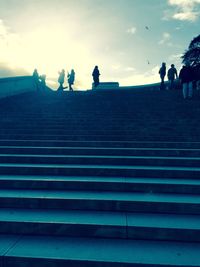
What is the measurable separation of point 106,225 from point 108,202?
54 cm

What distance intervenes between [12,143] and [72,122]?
242 cm

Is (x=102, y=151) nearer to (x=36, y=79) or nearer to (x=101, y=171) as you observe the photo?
(x=101, y=171)

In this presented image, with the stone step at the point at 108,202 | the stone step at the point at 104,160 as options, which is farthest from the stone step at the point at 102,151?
the stone step at the point at 108,202

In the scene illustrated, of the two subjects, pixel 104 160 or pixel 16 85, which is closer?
pixel 104 160

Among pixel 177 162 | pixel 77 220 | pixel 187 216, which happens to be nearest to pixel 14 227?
pixel 77 220

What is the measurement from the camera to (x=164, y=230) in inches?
122

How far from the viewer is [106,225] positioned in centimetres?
314

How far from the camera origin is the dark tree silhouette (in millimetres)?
38647

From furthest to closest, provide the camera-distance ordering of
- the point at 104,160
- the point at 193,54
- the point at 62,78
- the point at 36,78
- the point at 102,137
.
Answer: the point at 193,54, the point at 62,78, the point at 36,78, the point at 102,137, the point at 104,160

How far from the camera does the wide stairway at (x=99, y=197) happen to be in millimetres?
2830

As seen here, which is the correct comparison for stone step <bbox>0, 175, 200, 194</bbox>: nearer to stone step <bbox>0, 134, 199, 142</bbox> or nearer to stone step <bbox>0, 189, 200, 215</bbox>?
stone step <bbox>0, 189, 200, 215</bbox>

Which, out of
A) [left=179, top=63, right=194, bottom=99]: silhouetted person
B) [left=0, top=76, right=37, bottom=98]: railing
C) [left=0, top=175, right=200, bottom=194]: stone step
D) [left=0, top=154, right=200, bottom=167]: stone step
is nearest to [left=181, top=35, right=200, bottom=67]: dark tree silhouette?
[left=179, top=63, right=194, bottom=99]: silhouetted person

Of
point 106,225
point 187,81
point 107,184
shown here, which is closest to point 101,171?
point 107,184

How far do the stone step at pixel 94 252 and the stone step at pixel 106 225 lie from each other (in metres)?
0.08
